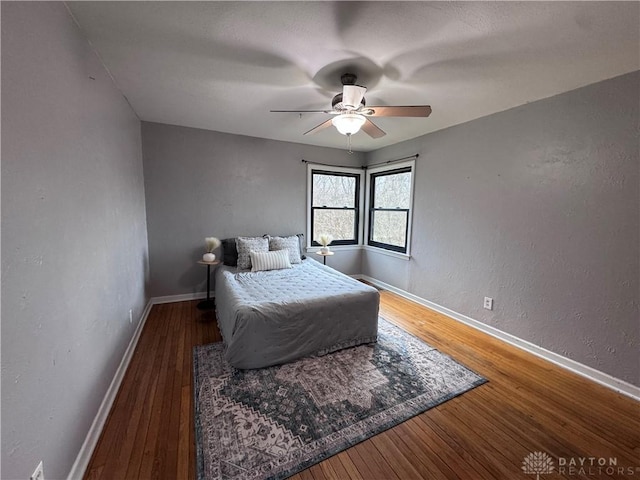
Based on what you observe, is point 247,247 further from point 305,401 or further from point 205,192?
point 305,401

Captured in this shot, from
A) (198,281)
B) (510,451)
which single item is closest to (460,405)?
(510,451)

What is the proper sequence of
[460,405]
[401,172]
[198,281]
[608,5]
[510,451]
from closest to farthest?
[608,5] → [510,451] → [460,405] → [198,281] → [401,172]

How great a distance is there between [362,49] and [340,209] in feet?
10.1

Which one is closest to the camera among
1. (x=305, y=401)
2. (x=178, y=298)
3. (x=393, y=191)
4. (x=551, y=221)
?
(x=305, y=401)

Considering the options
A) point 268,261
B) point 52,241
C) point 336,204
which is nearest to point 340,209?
point 336,204

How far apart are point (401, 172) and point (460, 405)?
3129 millimetres

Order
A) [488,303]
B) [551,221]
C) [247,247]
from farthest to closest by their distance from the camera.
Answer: [247,247] → [488,303] → [551,221]

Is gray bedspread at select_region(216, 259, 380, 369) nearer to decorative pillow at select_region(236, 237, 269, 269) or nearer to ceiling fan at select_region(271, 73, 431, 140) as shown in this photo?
decorative pillow at select_region(236, 237, 269, 269)

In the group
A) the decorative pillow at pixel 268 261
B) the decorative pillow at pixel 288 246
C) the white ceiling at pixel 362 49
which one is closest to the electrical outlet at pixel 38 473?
the white ceiling at pixel 362 49

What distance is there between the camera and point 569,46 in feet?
5.44

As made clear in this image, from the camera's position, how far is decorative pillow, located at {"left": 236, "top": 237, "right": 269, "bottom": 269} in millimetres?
3510

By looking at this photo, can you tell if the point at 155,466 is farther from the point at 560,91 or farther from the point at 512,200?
the point at 560,91

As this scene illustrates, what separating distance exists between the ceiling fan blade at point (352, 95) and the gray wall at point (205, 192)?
7.58ft

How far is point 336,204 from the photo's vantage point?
4684 millimetres
